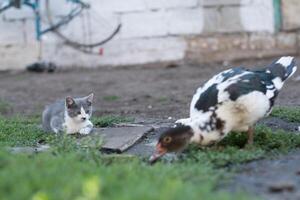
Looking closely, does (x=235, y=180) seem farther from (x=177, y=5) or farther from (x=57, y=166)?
(x=177, y=5)

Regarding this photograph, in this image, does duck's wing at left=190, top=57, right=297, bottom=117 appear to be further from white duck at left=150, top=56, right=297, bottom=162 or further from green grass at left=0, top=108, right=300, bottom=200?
green grass at left=0, top=108, right=300, bottom=200

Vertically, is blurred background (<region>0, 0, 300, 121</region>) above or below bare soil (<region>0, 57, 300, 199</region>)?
above

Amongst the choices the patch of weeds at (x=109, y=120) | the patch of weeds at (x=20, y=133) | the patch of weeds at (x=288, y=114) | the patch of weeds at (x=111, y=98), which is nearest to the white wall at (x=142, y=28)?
the patch of weeds at (x=111, y=98)

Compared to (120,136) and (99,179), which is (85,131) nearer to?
(120,136)

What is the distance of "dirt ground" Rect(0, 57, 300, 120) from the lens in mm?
9445

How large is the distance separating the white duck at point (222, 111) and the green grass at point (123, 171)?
134 millimetres

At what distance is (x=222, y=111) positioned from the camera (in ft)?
19.2

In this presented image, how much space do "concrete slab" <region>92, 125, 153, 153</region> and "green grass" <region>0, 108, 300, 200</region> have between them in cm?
37

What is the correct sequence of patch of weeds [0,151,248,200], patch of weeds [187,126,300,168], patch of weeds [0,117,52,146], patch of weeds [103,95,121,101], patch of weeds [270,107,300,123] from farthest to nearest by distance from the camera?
1. patch of weeds [103,95,121,101]
2. patch of weeds [270,107,300,123]
3. patch of weeds [0,117,52,146]
4. patch of weeds [187,126,300,168]
5. patch of weeds [0,151,248,200]

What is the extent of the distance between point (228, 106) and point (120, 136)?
1372mm

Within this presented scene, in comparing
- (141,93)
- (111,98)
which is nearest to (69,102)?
(111,98)

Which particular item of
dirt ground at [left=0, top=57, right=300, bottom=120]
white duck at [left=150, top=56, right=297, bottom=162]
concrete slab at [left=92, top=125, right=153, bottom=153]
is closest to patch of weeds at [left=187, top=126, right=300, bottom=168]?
white duck at [left=150, top=56, right=297, bottom=162]

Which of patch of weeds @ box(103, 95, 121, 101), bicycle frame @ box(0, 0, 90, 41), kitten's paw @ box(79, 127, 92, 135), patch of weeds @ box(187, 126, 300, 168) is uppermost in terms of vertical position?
bicycle frame @ box(0, 0, 90, 41)

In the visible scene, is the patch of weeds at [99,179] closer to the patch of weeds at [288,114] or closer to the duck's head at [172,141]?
the duck's head at [172,141]
